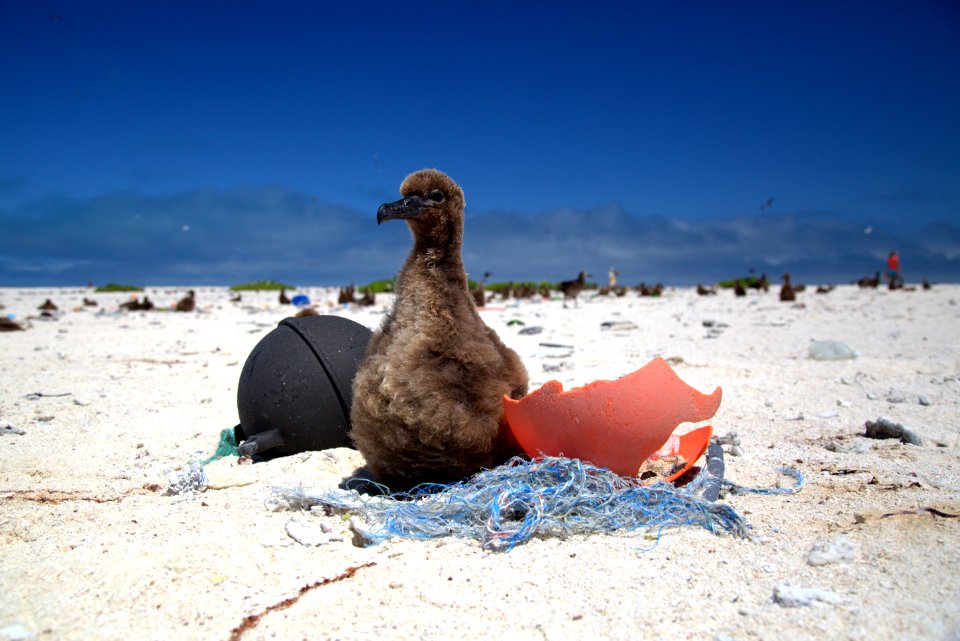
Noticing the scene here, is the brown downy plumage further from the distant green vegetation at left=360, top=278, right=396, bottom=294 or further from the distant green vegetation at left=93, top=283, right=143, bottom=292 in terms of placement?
the distant green vegetation at left=93, top=283, right=143, bottom=292

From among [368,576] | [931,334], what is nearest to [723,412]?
[368,576]

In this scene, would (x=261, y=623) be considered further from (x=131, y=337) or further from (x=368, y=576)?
(x=131, y=337)

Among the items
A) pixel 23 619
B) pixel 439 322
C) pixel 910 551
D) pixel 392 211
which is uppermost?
pixel 392 211

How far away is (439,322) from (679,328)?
33.3ft

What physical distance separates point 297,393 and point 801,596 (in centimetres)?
345

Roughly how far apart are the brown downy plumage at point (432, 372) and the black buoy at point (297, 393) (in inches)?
33.6

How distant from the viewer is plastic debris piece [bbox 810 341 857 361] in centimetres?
918

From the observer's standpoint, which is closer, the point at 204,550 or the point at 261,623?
the point at 261,623

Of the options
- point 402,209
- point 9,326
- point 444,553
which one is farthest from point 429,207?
point 9,326

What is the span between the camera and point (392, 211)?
3824mm

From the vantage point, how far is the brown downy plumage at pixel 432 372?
3.68 metres

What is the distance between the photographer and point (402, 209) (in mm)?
3844

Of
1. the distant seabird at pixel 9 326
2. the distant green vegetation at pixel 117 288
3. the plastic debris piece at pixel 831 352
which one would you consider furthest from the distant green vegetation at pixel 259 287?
the plastic debris piece at pixel 831 352

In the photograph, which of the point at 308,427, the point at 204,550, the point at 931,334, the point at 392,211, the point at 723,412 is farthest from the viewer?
the point at 931,334
